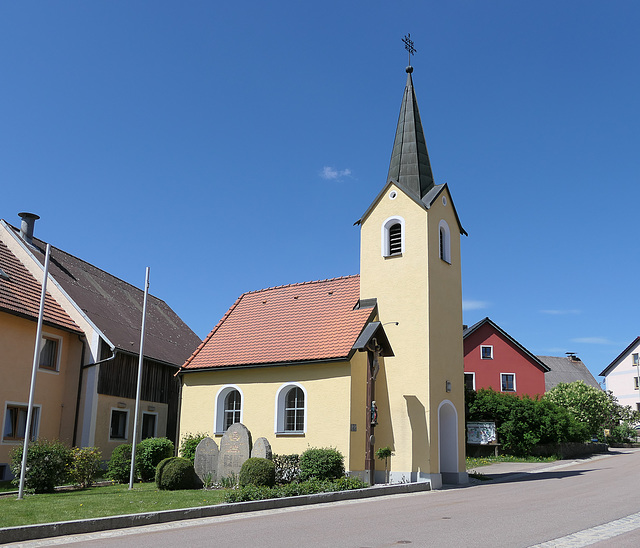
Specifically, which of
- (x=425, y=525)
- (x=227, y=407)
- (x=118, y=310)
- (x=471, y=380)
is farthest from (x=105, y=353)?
(x=471, y=380)

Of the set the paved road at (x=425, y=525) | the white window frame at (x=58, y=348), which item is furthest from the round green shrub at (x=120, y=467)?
the paved road at (x=425, y=525)

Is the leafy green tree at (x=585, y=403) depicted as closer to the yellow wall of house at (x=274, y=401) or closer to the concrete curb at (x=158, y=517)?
the yellow wall of house at (x=274, y=401)

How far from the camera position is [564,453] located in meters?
36.3

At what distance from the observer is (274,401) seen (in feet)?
76.3

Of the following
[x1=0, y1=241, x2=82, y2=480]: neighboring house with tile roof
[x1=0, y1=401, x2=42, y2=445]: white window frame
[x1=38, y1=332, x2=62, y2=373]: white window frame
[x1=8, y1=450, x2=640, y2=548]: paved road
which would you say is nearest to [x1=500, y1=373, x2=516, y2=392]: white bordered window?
[x1=8, y1=450, x2=640, y2=548]: paved road

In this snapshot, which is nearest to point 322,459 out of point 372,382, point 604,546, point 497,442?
point 372,382

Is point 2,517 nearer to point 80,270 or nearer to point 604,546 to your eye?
point 604,546

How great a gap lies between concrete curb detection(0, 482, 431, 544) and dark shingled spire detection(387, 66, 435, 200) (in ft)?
40.2

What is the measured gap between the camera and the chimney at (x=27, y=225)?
2856 centimetres

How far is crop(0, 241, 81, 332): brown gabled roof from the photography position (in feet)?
76.2

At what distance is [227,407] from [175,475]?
608 centimetres

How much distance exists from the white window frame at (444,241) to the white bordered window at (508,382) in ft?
75.3

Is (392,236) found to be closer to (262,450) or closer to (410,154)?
(410,154)

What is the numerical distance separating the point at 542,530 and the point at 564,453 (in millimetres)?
27845
